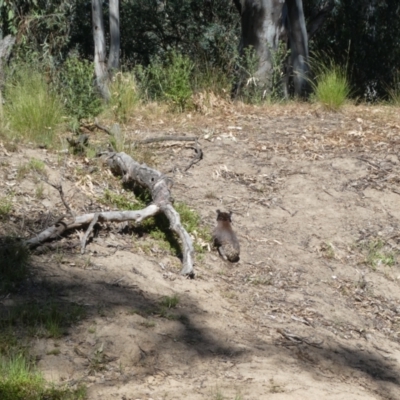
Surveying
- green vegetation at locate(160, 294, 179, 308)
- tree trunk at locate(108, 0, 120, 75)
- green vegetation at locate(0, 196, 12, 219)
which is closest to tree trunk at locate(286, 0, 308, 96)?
Result: tree trunk at locate(108, 0, 120, 75)

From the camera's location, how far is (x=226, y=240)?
745cm

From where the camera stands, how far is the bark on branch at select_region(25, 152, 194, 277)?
6.67 meters

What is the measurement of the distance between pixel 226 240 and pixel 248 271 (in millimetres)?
337

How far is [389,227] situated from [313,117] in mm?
2763

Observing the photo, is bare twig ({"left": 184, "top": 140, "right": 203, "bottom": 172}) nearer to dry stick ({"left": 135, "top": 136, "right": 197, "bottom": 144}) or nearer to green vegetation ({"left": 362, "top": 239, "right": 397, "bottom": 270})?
dry stick ({"left": 135, "top": 136, "right": 197, "bottom": 144})

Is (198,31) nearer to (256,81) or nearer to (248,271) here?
(256,81)

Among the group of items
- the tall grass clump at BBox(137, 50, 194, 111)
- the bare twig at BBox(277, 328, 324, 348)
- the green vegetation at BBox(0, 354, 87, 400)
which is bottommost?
the bare twig at BBox(277, 328, 324, 348)

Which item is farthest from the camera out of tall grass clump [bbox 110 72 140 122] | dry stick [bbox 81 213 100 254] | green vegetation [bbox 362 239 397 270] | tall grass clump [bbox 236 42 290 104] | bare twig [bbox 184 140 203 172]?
tall grass clump [bbox 236 42 290 104]

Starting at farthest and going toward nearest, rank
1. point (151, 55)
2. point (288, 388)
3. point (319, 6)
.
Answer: point (151, 55), point (319, 6), point (288, 388)

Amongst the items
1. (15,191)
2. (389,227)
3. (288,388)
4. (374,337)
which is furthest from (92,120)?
(288,388)

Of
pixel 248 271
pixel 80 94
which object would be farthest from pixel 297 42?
pixel 248 271

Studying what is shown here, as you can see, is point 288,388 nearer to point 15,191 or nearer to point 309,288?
point 309,288

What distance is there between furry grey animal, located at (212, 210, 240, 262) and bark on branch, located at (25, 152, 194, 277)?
0.55 metres

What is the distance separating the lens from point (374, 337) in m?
6.79
